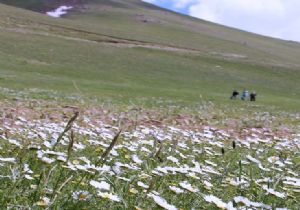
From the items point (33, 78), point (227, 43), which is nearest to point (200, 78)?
point (33, 78)

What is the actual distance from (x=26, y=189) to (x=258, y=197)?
1807 millimetres

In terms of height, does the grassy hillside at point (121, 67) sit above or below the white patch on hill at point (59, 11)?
below

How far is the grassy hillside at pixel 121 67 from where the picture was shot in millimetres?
36281

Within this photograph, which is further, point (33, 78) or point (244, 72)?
point (244, 72)

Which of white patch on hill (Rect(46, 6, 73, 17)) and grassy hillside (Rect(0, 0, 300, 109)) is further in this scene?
white patch on hill (Rect(46, 6, 73, 17))

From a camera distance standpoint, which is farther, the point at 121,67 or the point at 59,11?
the point at 59,11

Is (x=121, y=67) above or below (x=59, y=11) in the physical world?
below

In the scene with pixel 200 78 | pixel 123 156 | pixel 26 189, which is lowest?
pixel 200 78

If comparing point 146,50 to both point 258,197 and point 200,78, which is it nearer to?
point 200,78

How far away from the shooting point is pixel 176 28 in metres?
97.8

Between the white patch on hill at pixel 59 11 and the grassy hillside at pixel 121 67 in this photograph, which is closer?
the grassy hillside at pixel 121 67

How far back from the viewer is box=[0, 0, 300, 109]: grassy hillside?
119ft

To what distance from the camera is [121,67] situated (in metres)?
49.6

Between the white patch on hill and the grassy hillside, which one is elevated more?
the white patch on hill
